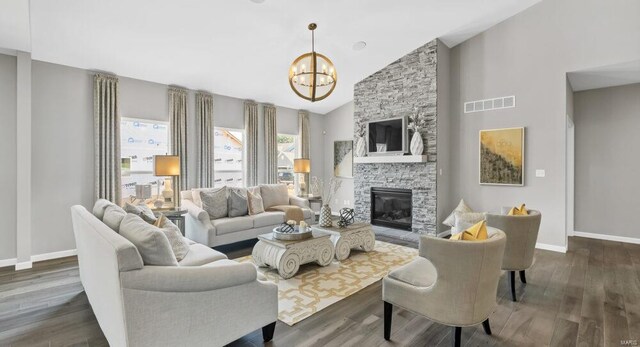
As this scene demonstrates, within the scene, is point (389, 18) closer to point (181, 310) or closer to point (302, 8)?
point (302, 8)

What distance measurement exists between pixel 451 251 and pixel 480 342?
3.21 ft

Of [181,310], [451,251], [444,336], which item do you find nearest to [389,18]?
[451,251]

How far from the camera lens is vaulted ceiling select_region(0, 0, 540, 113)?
3705mm

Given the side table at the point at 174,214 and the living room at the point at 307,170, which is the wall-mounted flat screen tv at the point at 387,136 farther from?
the side table at the point at 174,214

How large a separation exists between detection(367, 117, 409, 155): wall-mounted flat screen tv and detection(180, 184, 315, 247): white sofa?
8.35 ft

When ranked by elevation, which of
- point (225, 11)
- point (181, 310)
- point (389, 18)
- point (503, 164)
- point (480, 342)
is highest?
point (389, 18)

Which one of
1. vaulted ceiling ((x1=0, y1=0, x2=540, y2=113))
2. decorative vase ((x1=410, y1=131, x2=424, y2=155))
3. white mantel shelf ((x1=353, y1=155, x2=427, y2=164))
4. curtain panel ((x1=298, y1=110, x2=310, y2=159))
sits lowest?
white mantel shelf ((x1=353, y1=155, x2=427, y2=164))

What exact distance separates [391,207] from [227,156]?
3817mm

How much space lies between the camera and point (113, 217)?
2.58 m

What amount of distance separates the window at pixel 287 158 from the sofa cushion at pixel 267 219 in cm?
229

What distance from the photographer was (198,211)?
4.77m

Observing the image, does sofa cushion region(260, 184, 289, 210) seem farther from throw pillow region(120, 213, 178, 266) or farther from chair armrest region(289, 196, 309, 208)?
throw pillow region(120, 213, 178, 266)

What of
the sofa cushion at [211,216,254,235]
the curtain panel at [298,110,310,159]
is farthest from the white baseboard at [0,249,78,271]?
the curtain panel at [298,110,310,159]

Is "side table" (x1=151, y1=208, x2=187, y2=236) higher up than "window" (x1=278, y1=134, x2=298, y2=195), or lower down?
Result: lower down
